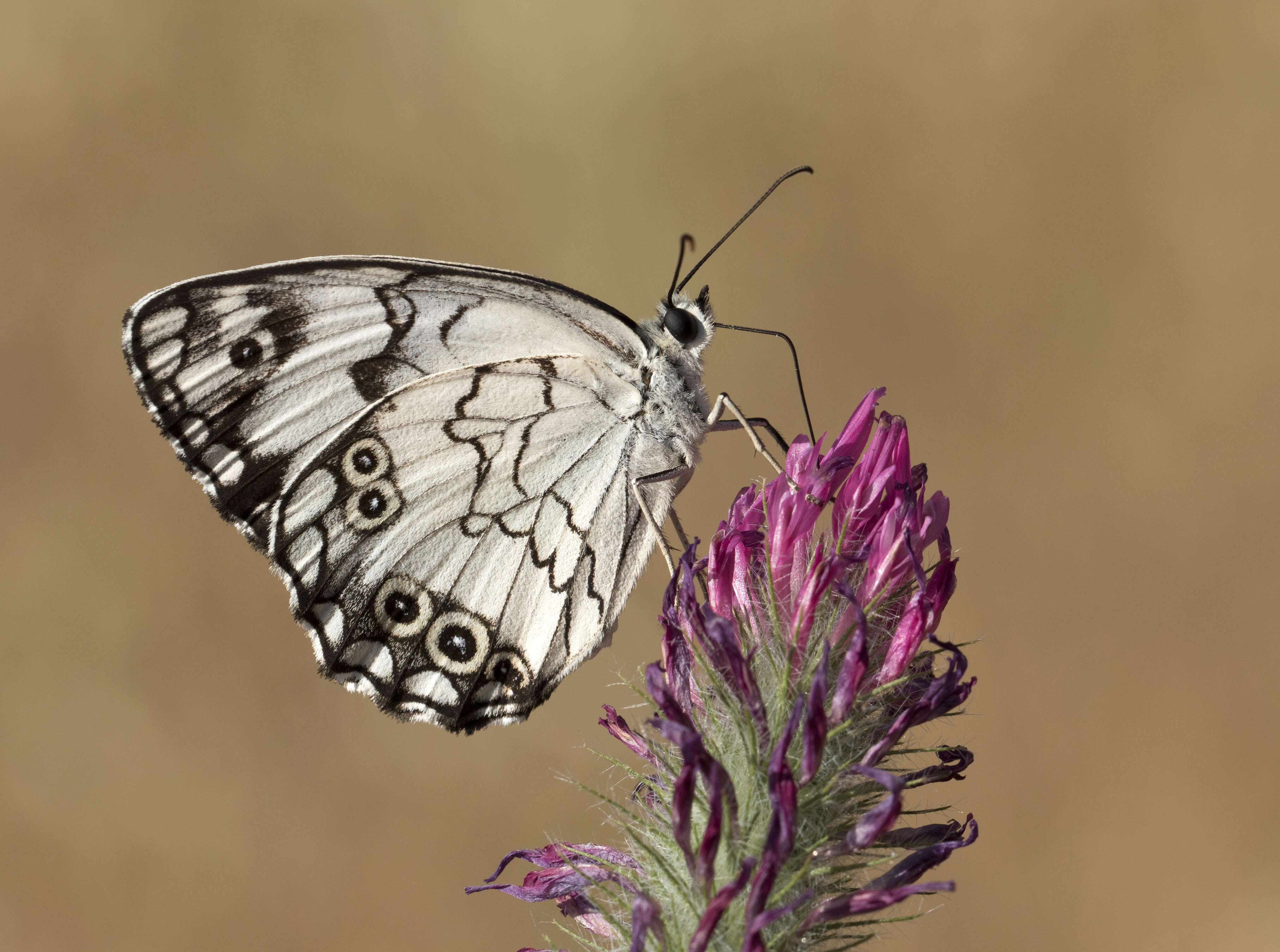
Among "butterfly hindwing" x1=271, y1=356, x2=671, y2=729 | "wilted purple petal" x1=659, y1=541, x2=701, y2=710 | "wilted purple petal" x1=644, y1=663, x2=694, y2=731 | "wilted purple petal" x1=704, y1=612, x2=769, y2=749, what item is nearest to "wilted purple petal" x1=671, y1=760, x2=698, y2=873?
"wilted purple petal" x1=644, y1=663, x2=694, y2=731

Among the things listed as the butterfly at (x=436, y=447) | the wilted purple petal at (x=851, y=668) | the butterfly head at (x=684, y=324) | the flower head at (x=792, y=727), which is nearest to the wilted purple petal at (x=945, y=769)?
the flower head at (x=792, y=727)

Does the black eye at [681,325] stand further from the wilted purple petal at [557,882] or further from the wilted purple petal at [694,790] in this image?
the wilted purple petal at [557,882]

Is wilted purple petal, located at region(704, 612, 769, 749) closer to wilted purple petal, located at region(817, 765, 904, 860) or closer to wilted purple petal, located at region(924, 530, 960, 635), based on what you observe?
wilted purple petal, located at region(817, 765, 904, 860)

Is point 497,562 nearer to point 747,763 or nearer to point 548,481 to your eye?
point 548,481

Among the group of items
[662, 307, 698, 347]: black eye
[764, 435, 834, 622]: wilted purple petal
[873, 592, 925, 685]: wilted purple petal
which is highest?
[662, 307, 698, 347]: black eye

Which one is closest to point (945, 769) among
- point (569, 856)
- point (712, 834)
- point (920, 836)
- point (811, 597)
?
point (920, 836)

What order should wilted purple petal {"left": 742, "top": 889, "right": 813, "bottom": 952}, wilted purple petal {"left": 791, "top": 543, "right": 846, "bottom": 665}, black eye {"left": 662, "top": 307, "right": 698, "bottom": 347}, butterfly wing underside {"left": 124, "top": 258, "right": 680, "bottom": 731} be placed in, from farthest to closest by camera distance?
black eye {"left": 662, "top": 307, "right": 698, "bottom": 347} < butterfly wing underside {"left": 124, "top": 258, "right": 680, "bottom": 731} < wilted purple petal {"left": 791, "top": 543, "right": 846, "bottom": 665} < wilted purple petal {"left": 742, "top": 889, "right": 813, "bottom": 952}

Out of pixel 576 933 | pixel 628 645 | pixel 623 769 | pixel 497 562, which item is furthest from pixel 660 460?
pixel 628 645
